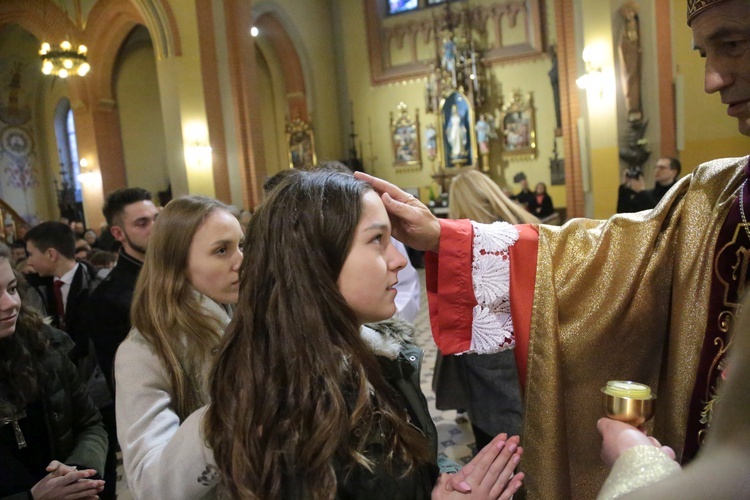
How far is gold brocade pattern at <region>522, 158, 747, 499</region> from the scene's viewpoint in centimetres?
137

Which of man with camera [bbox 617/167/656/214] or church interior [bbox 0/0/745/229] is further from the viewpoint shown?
church interior [bbox 0/0/745/229]

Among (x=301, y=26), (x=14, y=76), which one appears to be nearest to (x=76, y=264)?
(x=301, y=26)

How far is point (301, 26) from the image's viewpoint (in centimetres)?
1426

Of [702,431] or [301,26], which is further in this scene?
[301,26]

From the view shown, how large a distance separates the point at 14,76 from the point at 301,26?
771 cm

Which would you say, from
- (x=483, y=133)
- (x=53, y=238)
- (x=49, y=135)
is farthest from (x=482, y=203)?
(x=49, y=135)

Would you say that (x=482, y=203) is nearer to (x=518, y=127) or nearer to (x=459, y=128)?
(x=459, y=128)

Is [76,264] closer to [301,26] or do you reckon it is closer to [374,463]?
[374,463]

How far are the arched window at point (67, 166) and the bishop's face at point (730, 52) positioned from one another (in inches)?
640

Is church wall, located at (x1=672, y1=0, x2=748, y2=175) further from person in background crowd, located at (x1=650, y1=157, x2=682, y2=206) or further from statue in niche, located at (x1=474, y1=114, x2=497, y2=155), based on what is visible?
statue in niche, located at (x1=474, y1=114, x2=497, y2=155)

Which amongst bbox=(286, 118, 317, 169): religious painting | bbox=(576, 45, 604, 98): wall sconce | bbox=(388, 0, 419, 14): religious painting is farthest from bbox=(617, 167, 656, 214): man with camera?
bbox=(388, 0, 419, 14): religious painting

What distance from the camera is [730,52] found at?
118 cm

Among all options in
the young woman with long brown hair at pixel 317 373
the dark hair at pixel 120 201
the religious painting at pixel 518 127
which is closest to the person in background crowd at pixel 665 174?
the dark hair at pixel 120 201

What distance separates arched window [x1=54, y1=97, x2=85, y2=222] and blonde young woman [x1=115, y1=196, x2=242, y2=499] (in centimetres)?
1499
